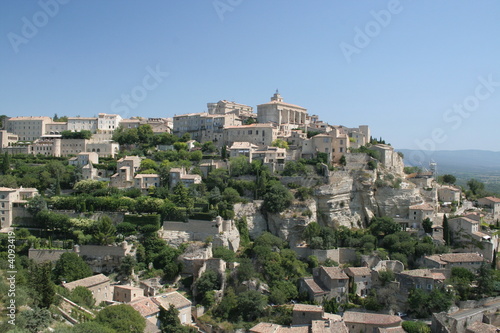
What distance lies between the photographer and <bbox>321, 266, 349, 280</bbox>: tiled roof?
3259cm

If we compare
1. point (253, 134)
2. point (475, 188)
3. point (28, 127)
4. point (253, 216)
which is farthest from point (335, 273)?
point (28, 127)

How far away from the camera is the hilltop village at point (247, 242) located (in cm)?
2903

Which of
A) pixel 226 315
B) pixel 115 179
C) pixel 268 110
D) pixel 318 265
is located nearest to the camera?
pixel 226 315

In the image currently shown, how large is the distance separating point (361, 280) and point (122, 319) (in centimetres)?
1742

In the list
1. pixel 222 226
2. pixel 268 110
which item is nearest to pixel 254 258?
pixel 222 226

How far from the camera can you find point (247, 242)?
39.3m

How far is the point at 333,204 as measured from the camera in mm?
42438

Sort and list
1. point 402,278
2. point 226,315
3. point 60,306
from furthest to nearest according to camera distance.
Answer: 1. point 402,278
2. point 226,315
3. point 60,306

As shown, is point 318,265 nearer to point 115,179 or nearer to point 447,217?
point 447,217

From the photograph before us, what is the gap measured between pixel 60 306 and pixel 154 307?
18.0 feet

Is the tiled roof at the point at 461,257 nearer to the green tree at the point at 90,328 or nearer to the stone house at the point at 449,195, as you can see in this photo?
the stone house at the point at 449,195

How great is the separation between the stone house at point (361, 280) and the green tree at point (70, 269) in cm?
1931

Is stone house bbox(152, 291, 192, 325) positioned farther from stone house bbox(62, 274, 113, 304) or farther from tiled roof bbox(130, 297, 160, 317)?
stone house bbox(62, 274, 113, 304)

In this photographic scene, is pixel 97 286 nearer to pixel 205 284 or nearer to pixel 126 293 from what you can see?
pixel 126 293
